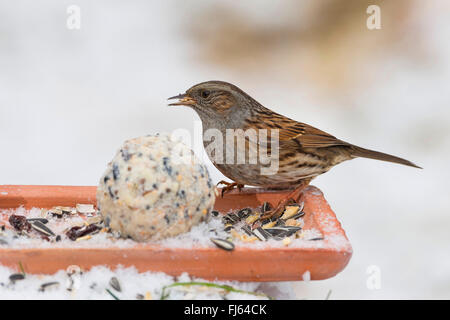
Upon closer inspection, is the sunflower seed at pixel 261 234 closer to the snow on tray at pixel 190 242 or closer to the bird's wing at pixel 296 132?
the snow on tray at pixel 190 242

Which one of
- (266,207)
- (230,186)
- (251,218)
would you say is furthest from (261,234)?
(230,186)

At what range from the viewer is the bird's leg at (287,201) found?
103 inches

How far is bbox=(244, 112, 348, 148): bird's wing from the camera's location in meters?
2.91

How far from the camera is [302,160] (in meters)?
2.85

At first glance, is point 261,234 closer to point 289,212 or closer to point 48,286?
point 289,212

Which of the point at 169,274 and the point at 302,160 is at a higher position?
the point at 302,160

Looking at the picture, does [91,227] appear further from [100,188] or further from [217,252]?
[217,252]

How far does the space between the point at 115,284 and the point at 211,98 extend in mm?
1061

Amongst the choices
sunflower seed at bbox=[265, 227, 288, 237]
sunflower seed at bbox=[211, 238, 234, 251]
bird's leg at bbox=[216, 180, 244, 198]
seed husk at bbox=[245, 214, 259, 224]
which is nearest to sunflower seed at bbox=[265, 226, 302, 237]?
sunflower seed at bbox=[265, 227, 288, 237]

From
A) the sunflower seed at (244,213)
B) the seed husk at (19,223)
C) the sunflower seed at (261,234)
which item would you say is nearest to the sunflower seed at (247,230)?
the sunflower seed at (261,234)

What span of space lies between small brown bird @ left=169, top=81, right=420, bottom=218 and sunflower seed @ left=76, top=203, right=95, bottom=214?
0.54 meters

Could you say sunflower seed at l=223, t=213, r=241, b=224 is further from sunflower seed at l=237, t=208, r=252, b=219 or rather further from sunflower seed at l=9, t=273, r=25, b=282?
sunflower seed at l=9, t=273, r=25, b=282

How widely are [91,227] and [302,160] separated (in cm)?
94

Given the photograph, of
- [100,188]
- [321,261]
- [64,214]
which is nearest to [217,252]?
[321,261]
